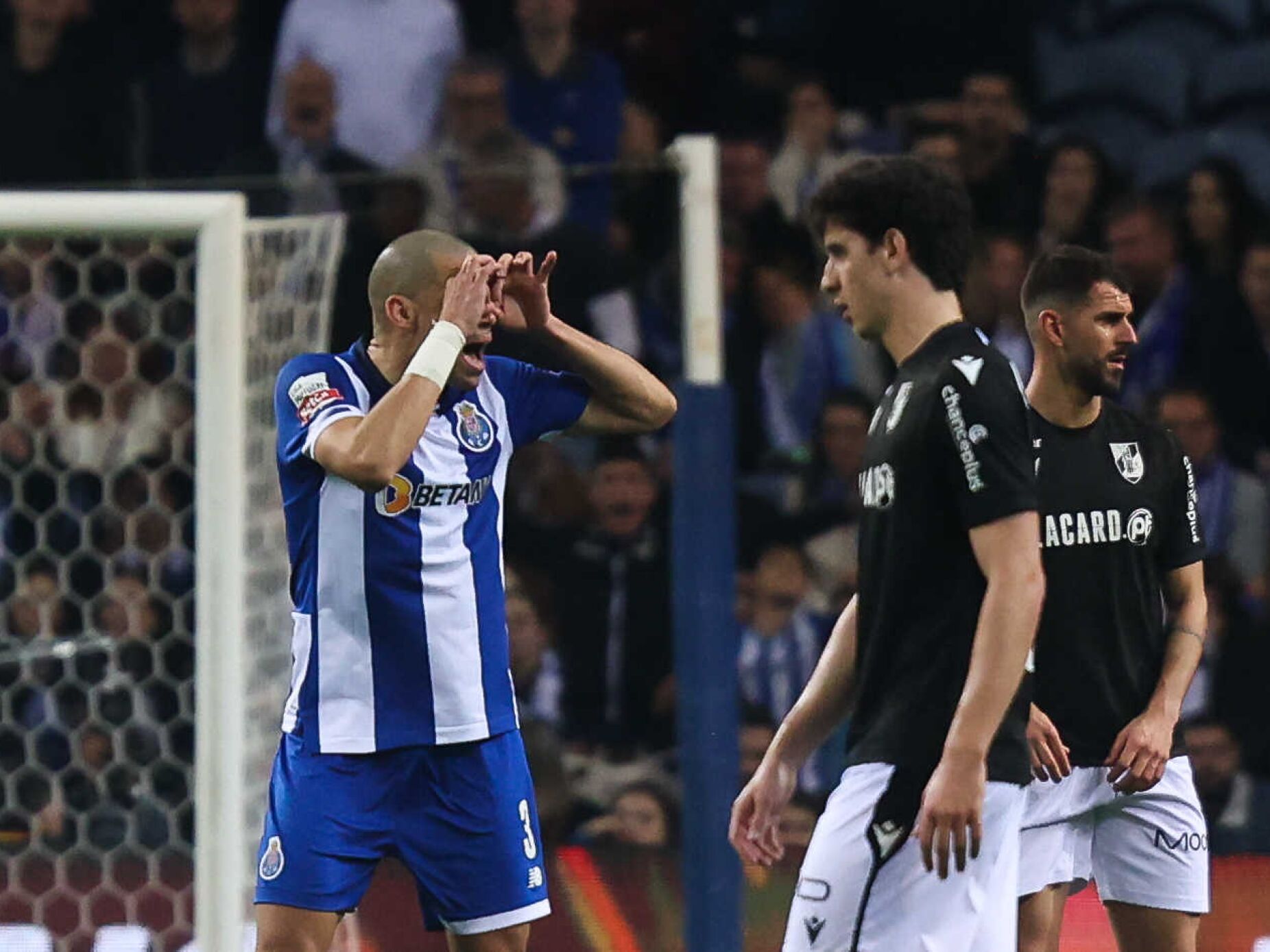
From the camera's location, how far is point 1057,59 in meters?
8.20

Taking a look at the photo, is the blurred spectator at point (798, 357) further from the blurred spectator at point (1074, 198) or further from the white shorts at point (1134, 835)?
the white shorts at point (1134, 835)

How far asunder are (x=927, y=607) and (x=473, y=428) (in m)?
1.21

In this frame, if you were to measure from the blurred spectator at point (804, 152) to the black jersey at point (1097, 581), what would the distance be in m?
3.55

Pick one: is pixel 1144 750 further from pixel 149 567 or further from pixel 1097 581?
pixel 149 567

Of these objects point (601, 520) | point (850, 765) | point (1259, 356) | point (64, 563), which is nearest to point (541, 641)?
point (601, 520)

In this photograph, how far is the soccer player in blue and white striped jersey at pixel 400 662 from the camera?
3.84 meters

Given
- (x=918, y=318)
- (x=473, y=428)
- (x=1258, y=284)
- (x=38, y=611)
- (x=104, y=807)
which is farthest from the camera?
(x=1258, y=284)

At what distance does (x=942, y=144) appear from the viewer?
303 inches

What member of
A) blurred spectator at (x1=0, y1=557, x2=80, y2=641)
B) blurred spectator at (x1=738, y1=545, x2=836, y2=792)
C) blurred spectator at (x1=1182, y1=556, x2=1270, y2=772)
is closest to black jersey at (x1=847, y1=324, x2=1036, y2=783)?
blurred spectator at (x1=0, y1=557, x2=80, y2=641)

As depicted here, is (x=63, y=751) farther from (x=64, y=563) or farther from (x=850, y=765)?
(x=850, y=765)

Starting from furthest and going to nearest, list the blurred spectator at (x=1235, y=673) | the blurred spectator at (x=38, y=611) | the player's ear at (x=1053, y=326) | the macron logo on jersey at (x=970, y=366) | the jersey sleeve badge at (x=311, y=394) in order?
the blurred spectator at (x=1235, y=673) → the blurred spectator at (x=38, y=611) → the player's ear at (x=1053, y=326) → the jersey sleeve badge at (x=311, y=394) → the macron logo on jersey at (x=970, y=366)

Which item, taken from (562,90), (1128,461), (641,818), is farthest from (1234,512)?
(1128,461)

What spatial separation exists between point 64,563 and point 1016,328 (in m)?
3.55

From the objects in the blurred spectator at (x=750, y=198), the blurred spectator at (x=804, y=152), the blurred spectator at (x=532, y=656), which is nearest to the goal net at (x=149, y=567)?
the blurred spectator at (x=532, y=656)
